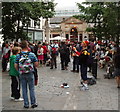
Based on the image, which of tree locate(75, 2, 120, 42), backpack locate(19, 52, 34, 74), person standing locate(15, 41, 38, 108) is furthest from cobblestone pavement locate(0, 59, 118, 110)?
tree locate(75, 2, 120, 42)

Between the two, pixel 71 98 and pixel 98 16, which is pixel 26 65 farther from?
pixel 98 16

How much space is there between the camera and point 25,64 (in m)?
7.60

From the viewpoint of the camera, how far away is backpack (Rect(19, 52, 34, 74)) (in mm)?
7582

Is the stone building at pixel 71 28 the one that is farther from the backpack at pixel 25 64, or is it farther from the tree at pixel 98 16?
the backpack at pixel 25 64

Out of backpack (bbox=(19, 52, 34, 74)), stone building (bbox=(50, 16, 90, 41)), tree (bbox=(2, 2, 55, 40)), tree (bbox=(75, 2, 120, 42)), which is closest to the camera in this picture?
backpack (bbox=(19, 52, 34, 74))

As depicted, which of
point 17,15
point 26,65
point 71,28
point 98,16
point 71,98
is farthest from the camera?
point 71,28

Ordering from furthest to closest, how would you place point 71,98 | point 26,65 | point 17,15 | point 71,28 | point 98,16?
point 71,28 < point 98,16 < point 17,15 < point 71,98 < point 26,65

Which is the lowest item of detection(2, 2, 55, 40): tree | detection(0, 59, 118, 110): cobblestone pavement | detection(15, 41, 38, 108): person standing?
detection(0, 59, 118, 110): cobblestone pavement

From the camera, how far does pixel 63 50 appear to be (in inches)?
707

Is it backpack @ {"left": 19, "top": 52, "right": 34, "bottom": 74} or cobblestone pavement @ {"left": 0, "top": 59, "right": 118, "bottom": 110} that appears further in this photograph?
cobblestone pavement @ {"left": 0, "top": 59, "right": 118, "bottom": 110}

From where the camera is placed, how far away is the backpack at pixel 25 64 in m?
7.58

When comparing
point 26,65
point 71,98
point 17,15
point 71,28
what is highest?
point 71,28

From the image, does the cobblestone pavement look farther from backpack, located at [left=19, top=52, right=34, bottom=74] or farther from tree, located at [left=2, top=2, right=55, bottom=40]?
tree, located at [left=2, top=2, right=55, bottom=40]

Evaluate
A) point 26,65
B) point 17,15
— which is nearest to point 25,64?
point 26,65
